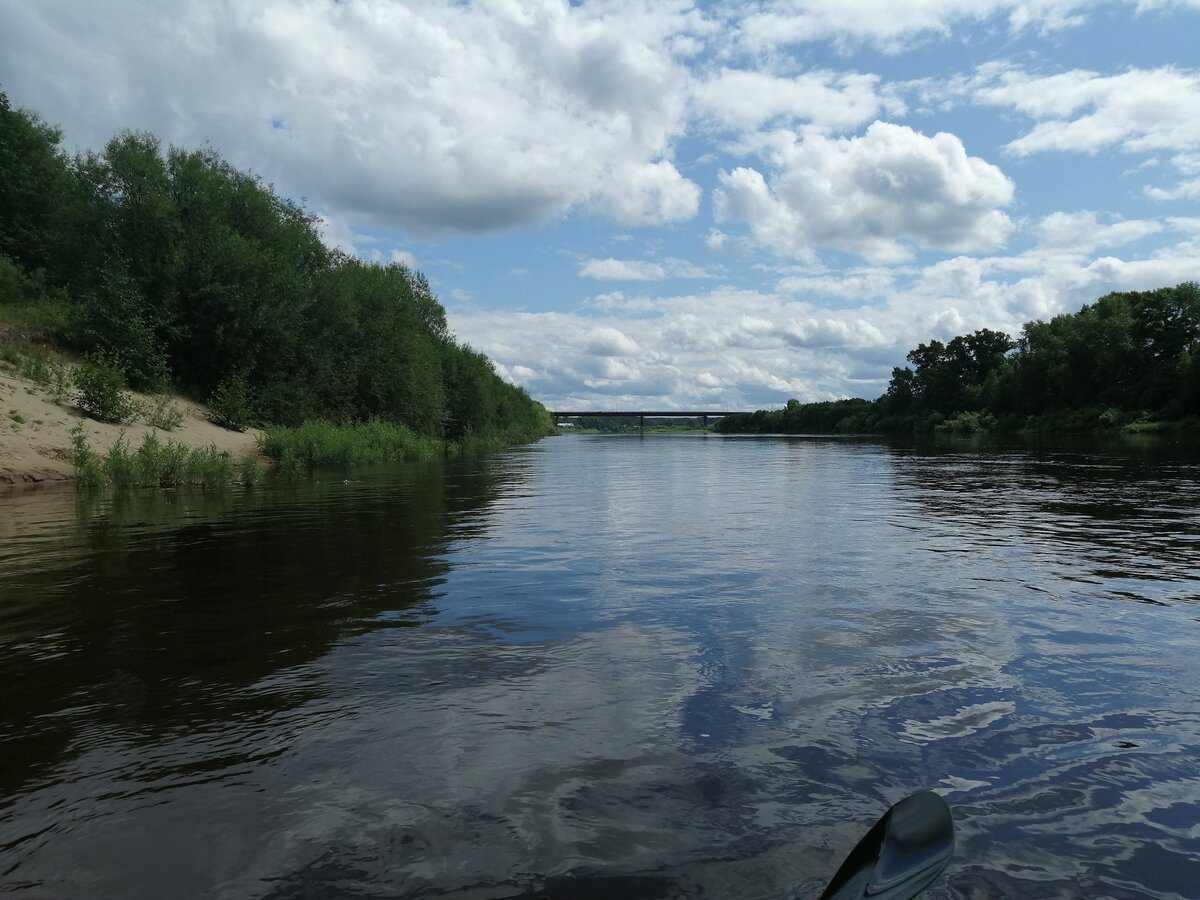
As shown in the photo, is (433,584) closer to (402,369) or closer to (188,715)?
(188,715)

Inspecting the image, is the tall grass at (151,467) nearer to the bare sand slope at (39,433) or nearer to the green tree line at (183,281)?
the bare sand slope at (39,433)

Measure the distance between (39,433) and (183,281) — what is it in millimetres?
17606

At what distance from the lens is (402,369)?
57.3 meters

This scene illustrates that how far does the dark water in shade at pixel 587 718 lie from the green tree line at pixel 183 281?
3113 centimetres

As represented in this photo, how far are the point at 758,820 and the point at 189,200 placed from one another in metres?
49.0

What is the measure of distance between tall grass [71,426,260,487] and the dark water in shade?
505 inches

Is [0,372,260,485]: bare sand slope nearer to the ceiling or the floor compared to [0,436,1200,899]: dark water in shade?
nearer to the ceiling

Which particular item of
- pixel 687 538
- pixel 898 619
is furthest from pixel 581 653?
pixel 687 538

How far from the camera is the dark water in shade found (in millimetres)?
3861

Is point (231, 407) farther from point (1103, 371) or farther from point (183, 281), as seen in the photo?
point (1103, 371)

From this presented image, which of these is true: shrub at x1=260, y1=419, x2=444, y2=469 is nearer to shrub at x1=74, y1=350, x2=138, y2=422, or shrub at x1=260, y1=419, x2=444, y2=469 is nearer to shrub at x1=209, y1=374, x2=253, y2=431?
shrub at x1=209, y1=374, x2=253, y2=431

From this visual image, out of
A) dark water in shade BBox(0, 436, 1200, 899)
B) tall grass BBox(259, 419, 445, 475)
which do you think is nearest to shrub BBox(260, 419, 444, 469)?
tall grass BBox(259, 419, 445, 475)

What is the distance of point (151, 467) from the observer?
2495 cm

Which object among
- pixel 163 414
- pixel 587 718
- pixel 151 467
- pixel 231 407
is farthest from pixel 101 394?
pixel 587 718
